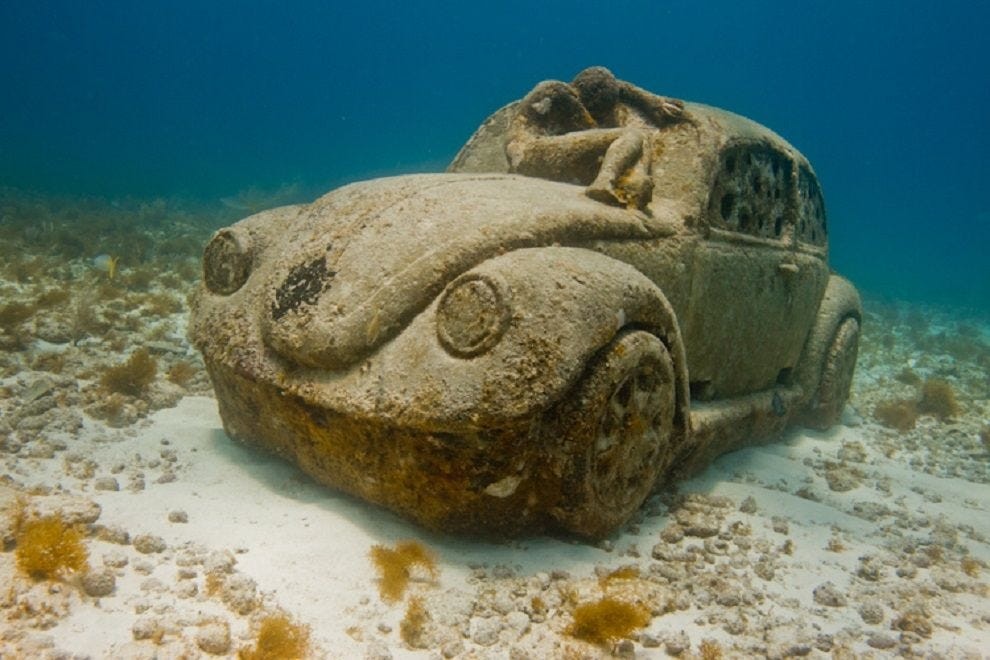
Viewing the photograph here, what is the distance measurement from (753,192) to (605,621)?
3.66 meters

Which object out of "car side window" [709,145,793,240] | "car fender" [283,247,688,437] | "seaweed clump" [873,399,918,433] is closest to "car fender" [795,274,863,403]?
"car side window" [709,145,793,240]

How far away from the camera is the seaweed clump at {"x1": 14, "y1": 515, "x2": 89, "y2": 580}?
2.44 meters

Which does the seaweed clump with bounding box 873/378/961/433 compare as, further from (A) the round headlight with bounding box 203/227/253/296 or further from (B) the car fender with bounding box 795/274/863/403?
(A) the round headlight with bounding box 203/227/253/296

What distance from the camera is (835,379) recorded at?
20.5ft

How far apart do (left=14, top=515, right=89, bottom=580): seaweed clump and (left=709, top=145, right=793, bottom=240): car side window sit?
4077 mm

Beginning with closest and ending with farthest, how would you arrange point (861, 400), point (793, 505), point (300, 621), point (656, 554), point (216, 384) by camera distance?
1. point (300, 621)
2. point (656, 554)
3. point (216, 384)
4. point (793, 505)
5. point (861, 400)

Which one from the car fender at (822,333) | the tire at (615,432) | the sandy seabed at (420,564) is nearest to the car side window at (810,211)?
the car fender at (822,333)

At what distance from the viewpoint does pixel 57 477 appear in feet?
11.5

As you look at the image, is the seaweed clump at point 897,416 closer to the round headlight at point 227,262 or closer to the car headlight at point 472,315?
the car headlight at point 472,315

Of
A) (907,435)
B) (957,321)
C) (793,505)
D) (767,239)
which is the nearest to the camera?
(793,505)

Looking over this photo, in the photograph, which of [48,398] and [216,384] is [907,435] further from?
[48,398]

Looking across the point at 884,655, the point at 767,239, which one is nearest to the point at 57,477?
the point at 884,655

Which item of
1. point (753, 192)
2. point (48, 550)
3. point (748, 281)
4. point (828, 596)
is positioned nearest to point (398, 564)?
point (48, 550)

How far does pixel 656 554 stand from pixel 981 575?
1.87 meters
